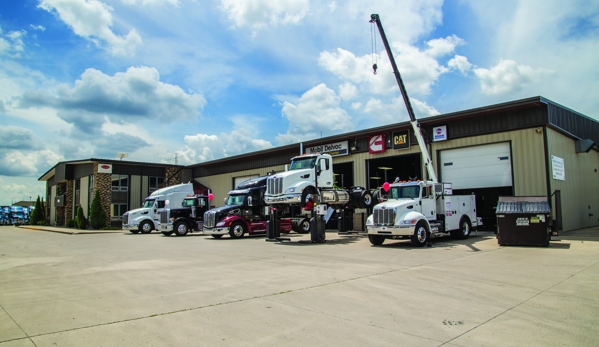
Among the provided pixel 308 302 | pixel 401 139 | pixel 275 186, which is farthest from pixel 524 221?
pixel 401 139

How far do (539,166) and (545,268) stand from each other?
36.1 feet

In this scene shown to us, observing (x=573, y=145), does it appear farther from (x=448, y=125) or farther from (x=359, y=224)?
(x=359, y=224)

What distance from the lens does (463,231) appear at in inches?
661

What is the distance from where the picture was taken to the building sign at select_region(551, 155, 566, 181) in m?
18.2

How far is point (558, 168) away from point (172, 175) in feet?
114

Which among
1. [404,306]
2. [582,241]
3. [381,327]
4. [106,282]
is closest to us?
[381,327]

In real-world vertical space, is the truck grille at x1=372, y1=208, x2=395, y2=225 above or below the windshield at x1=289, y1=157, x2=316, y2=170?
below

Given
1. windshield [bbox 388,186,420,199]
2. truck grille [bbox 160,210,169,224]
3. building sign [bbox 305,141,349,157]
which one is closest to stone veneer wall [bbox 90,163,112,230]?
truck grille [bbox 160,210,169,224]

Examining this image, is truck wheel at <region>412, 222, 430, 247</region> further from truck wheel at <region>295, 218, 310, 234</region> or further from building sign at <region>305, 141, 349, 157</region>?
building sign at <region>305, 141, 349, 157</region>

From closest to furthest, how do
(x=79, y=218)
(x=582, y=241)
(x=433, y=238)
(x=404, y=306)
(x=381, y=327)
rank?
(x=381, y=327) → (x=404, y=306) → (x=582, y=241) → (x=433, y=238) → (x=79, y=218)

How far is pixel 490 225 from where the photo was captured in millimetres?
21125

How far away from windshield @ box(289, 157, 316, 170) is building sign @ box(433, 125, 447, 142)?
7.96 meters

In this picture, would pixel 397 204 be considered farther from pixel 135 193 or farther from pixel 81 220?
pixel 81 220

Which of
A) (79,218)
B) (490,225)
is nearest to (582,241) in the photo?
(490,225)
